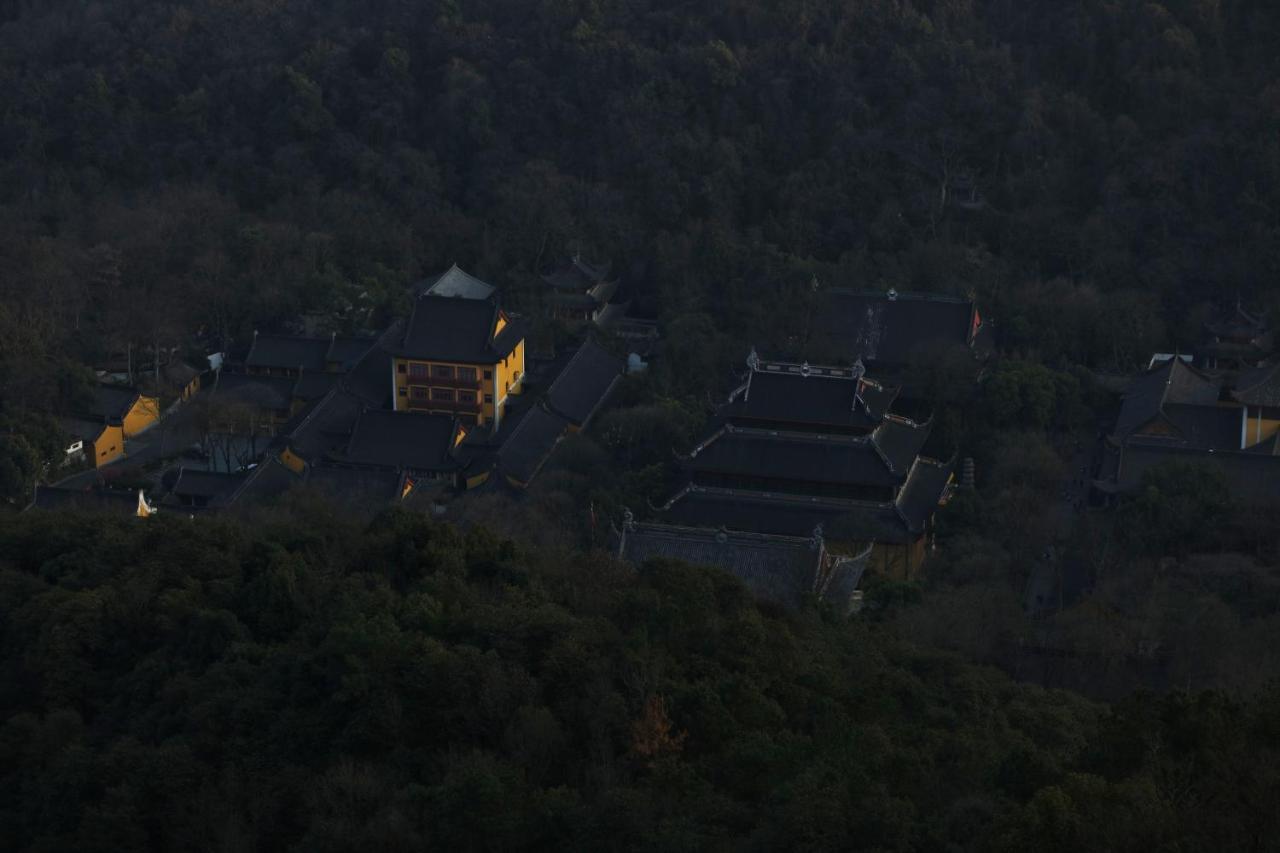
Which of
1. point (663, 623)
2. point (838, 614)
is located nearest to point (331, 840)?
point (663, 623)

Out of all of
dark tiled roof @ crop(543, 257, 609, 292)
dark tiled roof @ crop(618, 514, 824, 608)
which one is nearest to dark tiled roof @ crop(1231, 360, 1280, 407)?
dark tiled roof @ crop(618, 514, 824, 608)

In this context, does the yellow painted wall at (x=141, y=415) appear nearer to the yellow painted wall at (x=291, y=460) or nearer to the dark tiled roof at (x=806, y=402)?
the yellow painted wall at (x=291, y=460)

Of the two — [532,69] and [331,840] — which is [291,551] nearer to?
[331,840]

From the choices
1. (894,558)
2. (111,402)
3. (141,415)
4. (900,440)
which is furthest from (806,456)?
(111,402)

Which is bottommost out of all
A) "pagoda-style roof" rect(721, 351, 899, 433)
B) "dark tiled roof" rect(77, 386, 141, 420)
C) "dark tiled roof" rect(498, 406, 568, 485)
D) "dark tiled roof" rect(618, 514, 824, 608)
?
"dark tiled roof" rect(77, 386, 141, 420)

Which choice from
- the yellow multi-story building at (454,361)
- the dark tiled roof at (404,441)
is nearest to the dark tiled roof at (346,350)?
the yellow multi-story building at (454,361)

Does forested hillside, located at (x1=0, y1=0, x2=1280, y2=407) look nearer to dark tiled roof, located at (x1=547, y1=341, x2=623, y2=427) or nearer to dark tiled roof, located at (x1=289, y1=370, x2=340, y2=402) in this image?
dark tiled roof, located at (x1=547, y1=341, x2=623, y2=427)
